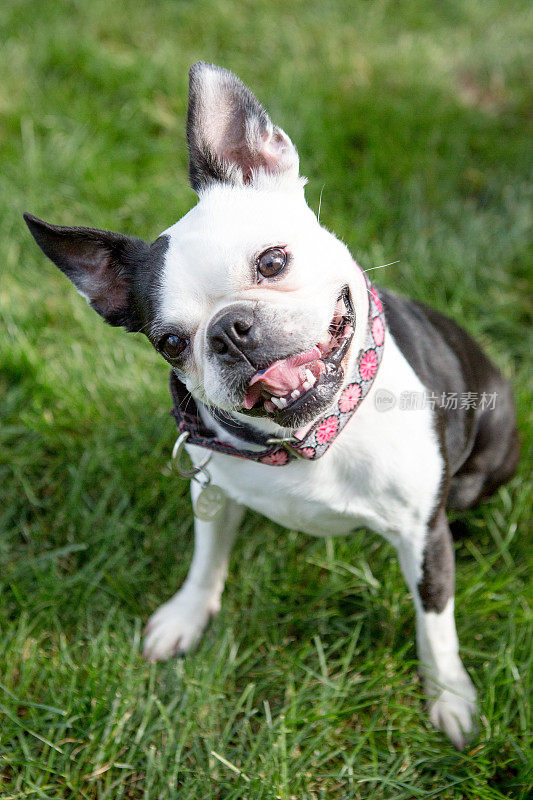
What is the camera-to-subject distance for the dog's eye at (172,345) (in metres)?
2.11

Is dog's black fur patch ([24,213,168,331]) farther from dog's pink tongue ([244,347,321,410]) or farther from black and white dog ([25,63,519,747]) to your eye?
dog's pink tongue ([244,347,321,410])

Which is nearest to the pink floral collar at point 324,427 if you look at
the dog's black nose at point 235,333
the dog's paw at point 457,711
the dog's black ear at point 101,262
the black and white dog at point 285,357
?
the black and white dog at point 285,357

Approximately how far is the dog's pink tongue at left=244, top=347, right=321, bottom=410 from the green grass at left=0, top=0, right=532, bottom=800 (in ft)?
3.75

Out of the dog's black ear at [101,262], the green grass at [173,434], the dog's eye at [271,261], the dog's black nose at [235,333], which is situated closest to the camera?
the dog's black nose at [235,333]

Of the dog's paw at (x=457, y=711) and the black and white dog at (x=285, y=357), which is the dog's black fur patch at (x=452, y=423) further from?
the dog's paw at (x=457, y=711)

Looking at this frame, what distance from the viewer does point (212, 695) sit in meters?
2.57

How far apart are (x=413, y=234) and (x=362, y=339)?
2289 millimetres

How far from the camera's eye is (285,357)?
1.99 meters

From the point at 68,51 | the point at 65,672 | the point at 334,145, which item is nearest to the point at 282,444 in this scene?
the point at 65,672

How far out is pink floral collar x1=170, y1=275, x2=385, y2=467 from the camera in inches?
83.4

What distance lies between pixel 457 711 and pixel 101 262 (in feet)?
6.35

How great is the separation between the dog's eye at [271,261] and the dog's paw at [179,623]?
1383 millimetres

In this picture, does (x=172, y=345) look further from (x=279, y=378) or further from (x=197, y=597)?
(x=197, y=597)

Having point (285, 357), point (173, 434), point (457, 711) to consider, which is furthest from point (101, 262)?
point (457, 711)
